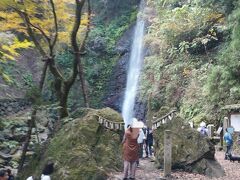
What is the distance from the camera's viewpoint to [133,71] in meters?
27.2

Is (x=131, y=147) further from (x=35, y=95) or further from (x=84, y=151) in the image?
(x=35, y=95)

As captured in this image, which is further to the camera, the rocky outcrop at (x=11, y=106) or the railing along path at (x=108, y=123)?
the rocky outcrop at (x=11, y=106)

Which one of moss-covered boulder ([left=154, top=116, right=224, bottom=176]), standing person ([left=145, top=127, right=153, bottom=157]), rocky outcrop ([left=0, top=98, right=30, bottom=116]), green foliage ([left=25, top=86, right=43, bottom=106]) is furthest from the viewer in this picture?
rocky outcrop ([left=0, top=98, right=30, bottom=116])

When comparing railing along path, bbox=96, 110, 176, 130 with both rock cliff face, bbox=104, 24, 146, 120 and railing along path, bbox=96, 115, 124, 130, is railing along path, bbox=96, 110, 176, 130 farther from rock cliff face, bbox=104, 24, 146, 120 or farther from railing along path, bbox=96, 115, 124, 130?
rock cliff face, bbox=104, 24, 146, 120

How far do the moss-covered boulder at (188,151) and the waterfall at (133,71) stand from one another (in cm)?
1428

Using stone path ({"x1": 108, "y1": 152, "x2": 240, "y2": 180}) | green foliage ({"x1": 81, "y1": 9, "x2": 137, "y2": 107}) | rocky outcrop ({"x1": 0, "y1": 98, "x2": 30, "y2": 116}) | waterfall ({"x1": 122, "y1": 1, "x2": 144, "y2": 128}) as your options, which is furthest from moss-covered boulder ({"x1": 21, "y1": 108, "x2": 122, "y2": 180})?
green foliage ({"x1": 81, "y1": 9, "x2": 137, "y2": 107})

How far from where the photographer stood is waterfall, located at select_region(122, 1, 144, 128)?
25547 millimetres

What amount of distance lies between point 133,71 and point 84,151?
1826 cm

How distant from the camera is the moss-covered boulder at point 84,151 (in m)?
8.70

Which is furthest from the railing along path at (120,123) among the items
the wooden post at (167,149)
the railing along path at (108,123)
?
the wooden post at (167,149)

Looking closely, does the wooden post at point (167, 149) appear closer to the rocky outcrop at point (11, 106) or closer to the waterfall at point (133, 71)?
the rocky outcrop at point (11, 106)

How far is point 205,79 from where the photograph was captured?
1964cm

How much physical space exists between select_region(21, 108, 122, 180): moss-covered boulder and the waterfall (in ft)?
47.7

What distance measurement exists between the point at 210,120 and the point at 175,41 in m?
6.41
